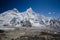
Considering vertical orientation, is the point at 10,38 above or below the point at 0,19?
below

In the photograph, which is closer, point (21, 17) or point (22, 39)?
point (22, 39)

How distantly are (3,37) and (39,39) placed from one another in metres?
2.05

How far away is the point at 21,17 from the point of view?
16203 millimetres

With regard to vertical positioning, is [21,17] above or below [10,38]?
above

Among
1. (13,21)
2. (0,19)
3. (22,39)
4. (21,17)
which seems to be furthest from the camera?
(21,17)

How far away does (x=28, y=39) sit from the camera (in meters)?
6.88

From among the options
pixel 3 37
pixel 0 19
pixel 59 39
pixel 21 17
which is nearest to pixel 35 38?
pixel 59 39

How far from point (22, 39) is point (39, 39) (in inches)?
37.2

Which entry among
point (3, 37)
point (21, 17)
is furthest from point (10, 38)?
point (21, 17)

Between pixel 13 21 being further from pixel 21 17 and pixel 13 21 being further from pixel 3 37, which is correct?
pixel 3 37

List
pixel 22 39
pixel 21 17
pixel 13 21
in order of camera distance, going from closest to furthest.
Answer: pixel 22 39 < pixel 13 21 < pixel 21 17

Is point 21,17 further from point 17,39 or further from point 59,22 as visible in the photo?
point 17,39

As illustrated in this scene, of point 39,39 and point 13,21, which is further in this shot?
point 13,21

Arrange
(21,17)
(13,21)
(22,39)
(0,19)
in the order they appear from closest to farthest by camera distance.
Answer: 1. (22,39)
2. (0,19)
3. (13,21)
4. (21,17)
